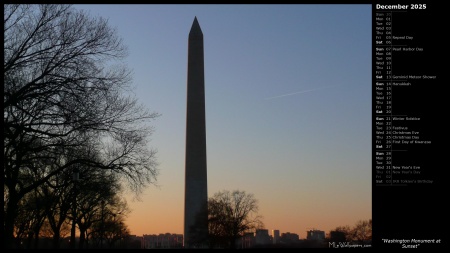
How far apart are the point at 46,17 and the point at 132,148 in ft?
26.1
